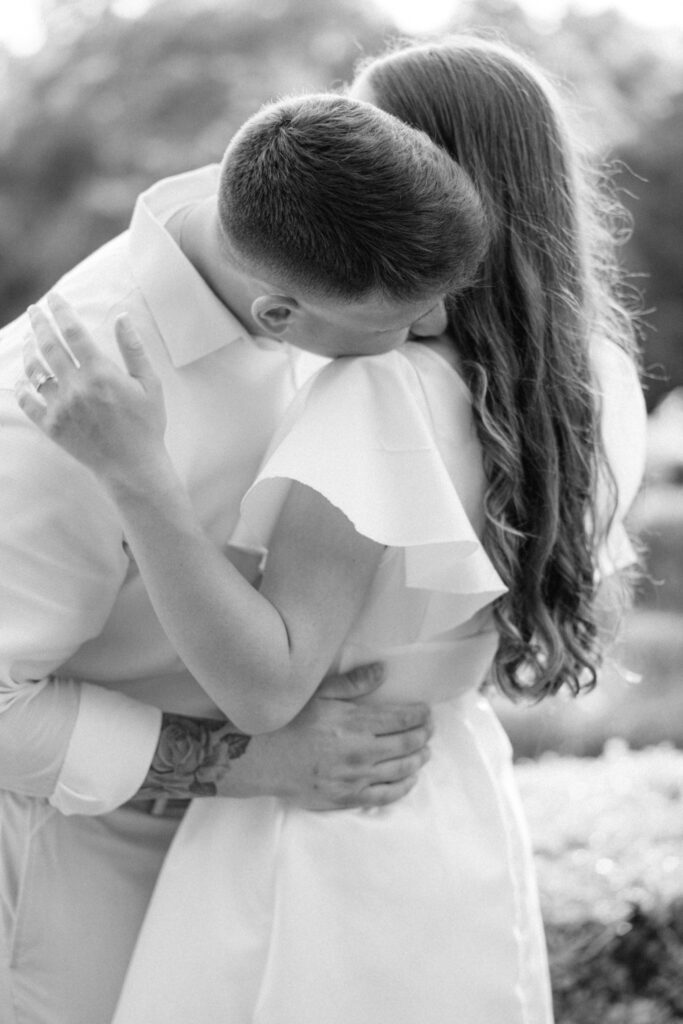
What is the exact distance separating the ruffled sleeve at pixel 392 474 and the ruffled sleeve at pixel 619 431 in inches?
20.4

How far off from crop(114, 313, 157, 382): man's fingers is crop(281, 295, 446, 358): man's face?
0.26 meters

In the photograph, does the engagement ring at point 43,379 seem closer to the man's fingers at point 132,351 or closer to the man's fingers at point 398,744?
the man's fingers at point 132,351

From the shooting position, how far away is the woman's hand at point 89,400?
6.40ft

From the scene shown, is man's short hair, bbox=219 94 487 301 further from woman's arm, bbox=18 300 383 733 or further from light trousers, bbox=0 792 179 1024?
light trousers, bbox=0 792 179 1024

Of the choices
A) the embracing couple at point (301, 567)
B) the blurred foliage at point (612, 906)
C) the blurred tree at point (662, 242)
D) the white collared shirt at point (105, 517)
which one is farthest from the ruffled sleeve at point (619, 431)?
the blurred tree at point (662, 242)

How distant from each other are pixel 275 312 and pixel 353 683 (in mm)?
733

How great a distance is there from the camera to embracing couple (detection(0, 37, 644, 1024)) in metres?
2.01

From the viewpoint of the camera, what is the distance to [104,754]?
231cm

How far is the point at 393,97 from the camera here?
2.32m

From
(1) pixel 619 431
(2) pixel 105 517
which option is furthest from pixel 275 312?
(1) pixel 619 431

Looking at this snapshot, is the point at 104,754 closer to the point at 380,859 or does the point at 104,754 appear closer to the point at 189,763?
the point at 189,763

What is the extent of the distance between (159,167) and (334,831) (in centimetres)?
1532

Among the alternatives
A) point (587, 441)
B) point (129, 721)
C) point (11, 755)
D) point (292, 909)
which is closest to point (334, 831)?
point (292, 909)

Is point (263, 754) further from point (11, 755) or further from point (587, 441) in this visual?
point (587, 441)
